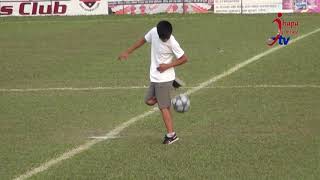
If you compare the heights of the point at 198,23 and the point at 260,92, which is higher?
the point at 260,92

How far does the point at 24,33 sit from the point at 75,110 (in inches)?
833

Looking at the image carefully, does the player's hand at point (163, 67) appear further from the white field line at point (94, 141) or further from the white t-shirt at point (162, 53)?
the white field line at point (94, 141)

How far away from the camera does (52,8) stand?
1881 inches

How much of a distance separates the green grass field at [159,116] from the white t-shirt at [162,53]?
2.68ft

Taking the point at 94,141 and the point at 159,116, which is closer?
the point at 94,141

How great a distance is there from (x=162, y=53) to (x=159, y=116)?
2283 millimetres

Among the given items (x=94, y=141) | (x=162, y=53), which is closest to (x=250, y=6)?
(x=162, y=53)

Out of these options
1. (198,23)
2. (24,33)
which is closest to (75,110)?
(24,33)

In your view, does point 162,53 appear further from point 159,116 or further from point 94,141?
point 159,116

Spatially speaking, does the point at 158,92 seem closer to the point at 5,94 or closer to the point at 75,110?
the point at 75,110

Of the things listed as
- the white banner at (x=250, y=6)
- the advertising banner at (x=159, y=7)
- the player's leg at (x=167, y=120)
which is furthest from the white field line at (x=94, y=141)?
the advertising banner at (x=159, y=7)

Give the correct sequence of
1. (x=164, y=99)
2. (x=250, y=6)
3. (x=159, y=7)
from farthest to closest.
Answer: (x=159, y=7), (x=250, y=6), (x=164, y=99)

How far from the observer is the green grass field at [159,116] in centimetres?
1014

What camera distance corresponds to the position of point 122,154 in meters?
10.9
